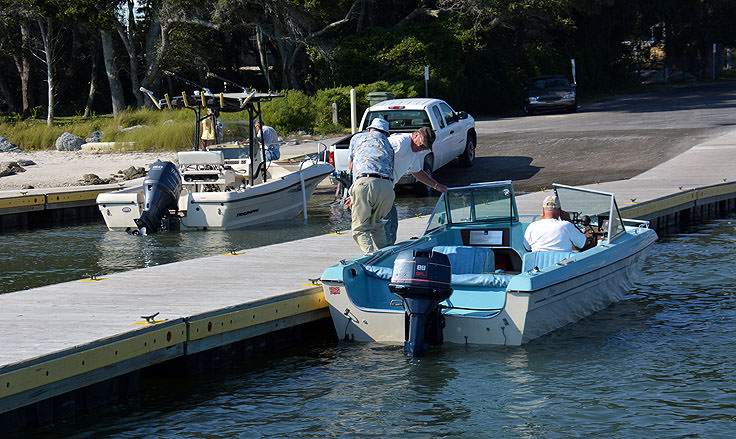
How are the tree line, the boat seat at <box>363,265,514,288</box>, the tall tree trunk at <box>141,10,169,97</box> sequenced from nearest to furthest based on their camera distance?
the boat seat at <box>363,265,514,288</box> < the tree line < the tall tree trunk at <box>141,10,169,97</box>

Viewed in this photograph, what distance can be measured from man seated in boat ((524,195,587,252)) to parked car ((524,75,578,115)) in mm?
26986

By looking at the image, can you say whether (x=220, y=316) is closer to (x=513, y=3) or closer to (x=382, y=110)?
(x=382, y=110)

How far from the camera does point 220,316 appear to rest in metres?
8.34

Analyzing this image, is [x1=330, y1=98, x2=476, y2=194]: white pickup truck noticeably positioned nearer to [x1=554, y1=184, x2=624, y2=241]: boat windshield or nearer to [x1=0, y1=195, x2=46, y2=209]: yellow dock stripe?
[x1=0, y1=195, x2=46, y2=209]: yellow dock stripe

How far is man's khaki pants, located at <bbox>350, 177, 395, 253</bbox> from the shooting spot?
33.0ft

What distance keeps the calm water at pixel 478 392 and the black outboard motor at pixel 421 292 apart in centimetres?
22

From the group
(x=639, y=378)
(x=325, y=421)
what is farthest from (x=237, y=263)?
(x=639, y=378)

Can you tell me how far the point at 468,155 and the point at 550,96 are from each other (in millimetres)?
14640

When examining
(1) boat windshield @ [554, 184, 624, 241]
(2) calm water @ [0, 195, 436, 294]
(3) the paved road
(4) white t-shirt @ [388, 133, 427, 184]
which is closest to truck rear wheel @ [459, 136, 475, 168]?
(3) the paved road

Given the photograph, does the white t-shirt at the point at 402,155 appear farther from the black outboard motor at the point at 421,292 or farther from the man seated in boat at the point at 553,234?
the black outboard motor at the point at 421,292

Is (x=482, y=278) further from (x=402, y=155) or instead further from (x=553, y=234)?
(x=402, y=155)

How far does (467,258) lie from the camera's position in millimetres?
10281

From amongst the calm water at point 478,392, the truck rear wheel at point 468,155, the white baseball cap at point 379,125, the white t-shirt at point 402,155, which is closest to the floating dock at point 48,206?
the truck rear wheel at point 468,155

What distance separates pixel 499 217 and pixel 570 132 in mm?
17550
